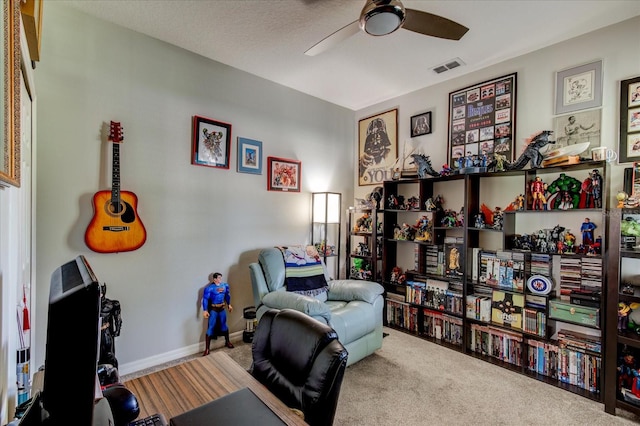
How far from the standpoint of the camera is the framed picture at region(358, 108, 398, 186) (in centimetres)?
395

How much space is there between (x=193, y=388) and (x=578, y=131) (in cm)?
336

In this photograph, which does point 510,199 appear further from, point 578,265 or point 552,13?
point 552,13

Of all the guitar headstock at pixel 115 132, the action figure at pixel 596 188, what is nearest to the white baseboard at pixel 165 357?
the guitar headstock at pixel 115 132

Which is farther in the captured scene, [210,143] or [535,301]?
[210,143]

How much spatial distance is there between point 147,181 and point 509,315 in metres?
3.51

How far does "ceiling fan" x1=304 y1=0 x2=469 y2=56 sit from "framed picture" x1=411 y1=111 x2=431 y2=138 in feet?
5.07

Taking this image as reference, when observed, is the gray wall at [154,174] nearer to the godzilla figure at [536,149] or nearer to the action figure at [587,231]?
the godzilla figure at [536,149]

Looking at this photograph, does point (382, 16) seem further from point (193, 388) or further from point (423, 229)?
point (423, 229)

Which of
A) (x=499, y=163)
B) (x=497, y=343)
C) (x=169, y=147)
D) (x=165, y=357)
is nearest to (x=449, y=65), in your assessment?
(x=499, y=163)

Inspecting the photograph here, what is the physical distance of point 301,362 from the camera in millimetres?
1084

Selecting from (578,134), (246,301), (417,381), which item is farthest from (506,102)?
(246,301)

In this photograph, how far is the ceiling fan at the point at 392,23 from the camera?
67.9 inches

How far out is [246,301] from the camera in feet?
10.6

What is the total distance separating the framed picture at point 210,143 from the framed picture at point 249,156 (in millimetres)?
151
